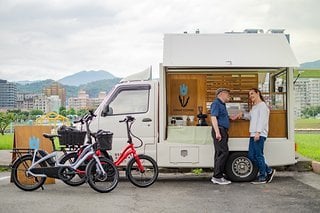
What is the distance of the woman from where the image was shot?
9.64 m

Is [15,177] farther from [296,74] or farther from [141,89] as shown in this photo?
[296,74]

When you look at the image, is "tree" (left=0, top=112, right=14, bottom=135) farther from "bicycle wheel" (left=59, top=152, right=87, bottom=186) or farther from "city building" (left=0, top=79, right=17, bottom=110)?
"bicycle wheel" (left=59, top=152, right=87, bottom=186)

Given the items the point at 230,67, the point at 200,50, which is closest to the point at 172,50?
the point at 200,50

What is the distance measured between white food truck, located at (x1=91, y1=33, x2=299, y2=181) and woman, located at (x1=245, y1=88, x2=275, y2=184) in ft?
0.77

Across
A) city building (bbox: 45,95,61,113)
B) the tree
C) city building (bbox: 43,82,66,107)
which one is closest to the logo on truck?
city building (bbox: 45,95,61,113)

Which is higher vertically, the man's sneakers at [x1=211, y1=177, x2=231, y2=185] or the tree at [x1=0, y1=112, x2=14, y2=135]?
the tree at [x1=0, y1=112, x2=14, y2=135]

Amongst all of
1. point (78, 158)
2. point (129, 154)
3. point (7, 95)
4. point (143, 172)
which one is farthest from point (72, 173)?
point (7, 95)

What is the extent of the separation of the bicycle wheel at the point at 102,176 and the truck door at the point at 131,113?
1334 mm

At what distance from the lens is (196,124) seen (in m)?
10.5

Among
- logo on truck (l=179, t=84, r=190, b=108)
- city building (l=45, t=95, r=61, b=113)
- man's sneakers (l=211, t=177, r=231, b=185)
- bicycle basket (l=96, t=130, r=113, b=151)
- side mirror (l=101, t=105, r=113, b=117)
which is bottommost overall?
man's sneakers (l=211, t=177, r=231, b=185)

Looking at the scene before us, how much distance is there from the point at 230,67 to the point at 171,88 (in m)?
1.36

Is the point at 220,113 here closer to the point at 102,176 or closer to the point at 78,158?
the point at 102,176

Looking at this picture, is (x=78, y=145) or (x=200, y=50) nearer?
(x=78, y=145)

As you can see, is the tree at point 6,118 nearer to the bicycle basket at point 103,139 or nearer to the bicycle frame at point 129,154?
the bicycle frame at point 129,154
